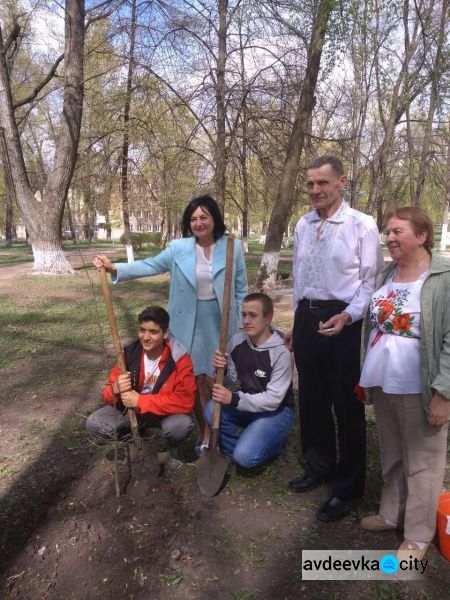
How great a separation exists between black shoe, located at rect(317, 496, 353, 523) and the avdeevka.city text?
26 centimetres

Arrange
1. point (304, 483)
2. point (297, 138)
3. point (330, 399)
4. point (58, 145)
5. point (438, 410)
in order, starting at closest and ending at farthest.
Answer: point (438, 410)
point (330, 399)
point (304, 483)
point (297, 138)
point (58, 145)

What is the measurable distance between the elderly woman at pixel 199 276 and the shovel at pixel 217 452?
0.61ft

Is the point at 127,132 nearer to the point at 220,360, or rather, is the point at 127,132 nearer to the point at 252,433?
the point at 220,360

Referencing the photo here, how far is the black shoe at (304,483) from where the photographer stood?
274 cm

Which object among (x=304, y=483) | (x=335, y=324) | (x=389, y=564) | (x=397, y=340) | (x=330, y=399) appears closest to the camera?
(x=397, y=340)

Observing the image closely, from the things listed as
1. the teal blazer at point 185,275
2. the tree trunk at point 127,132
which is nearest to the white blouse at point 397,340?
the teal blazer at point 185,275

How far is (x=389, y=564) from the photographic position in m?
2.16

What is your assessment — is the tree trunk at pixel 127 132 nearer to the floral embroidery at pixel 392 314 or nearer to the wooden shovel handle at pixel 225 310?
the wooden shovel handle at pixel 225 310

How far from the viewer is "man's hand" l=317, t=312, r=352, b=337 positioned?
2271 millimetres

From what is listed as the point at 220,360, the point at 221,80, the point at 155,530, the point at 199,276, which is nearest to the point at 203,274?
the point at 199,276

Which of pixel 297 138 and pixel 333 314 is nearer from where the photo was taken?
pixel 333 314

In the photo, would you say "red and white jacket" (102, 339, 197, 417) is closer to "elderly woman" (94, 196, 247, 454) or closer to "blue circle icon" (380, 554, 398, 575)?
"elderly woman" (94, 196, 247, 454)

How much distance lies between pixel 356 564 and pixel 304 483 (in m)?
0.61

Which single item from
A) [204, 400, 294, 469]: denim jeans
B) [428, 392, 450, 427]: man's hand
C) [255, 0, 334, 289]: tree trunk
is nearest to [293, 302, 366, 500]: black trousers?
[204, 400, 294, 469]: denim jeans
